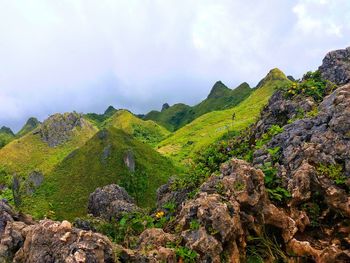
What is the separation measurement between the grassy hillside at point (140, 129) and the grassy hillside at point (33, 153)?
95.5 feet

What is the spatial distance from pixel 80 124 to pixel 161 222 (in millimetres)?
134097

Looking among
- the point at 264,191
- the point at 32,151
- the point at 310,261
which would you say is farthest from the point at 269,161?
the point at 32,151

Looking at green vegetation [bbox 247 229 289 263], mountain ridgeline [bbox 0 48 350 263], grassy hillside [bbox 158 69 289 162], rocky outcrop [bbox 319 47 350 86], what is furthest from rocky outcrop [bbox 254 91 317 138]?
grassy hillside [bbox 158 69 289 162]

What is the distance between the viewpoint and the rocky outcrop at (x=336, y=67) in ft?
99.4

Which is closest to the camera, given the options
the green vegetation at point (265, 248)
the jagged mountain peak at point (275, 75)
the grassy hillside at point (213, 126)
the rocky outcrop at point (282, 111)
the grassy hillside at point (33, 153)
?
the green vegetation at point (265, 248)

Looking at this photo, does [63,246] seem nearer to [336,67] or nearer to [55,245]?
[55,245]

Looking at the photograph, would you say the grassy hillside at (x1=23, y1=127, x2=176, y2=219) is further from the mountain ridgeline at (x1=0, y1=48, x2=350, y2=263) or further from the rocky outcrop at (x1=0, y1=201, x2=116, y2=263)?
the rocky outcrop at (x1=0, y1=201, x2=116, y2=263)

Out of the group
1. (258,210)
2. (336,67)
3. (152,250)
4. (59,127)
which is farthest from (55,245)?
(59,127)

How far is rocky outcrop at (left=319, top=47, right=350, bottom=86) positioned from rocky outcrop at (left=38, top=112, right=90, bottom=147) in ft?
375

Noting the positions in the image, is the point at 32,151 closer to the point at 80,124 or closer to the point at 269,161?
the point at 80,124

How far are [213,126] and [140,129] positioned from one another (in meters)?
41.2

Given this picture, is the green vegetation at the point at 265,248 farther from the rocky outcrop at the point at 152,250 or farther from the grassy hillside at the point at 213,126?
the grassy hillside at the point at 213,126

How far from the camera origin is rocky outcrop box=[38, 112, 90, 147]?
138 m

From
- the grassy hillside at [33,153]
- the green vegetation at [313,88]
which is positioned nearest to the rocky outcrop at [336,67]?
the green vegetation at [313,88]
